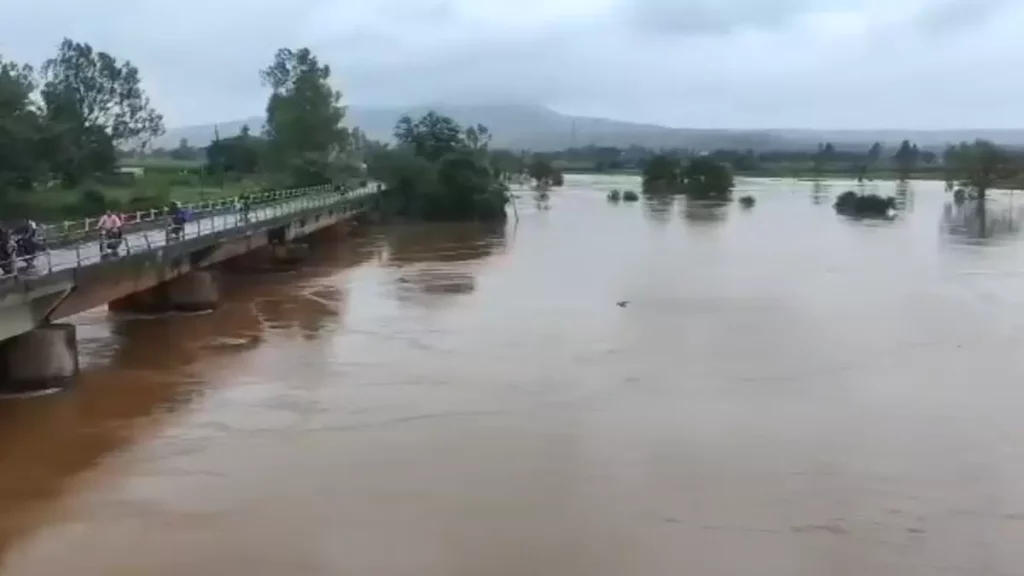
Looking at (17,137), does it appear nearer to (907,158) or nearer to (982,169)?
(982,169)

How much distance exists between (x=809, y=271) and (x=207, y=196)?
34732mm

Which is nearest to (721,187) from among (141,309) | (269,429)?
(141,309)

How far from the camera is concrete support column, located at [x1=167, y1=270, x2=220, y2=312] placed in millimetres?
32906

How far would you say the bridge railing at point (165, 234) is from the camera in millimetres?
22125

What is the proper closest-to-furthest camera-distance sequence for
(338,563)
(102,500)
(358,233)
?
(338,563)
(102,500)
(358,233)

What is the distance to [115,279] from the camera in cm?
2553

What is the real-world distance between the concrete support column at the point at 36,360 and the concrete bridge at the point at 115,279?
0.02m

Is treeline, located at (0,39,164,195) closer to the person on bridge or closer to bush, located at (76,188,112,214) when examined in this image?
bush, located at (76,188,112,214)


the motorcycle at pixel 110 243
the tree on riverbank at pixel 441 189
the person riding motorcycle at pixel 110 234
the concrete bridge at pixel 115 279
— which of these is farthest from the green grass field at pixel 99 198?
the motorcycle at pixel 110 243

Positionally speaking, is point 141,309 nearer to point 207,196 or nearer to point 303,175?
point 207,196

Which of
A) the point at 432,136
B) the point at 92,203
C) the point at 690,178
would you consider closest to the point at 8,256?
the point at 92,203

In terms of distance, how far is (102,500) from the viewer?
16594 millimetres

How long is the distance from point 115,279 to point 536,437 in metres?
11.0

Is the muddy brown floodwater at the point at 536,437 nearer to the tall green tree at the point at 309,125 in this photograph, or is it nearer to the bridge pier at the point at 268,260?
the bridge pier at the point at 268,260
